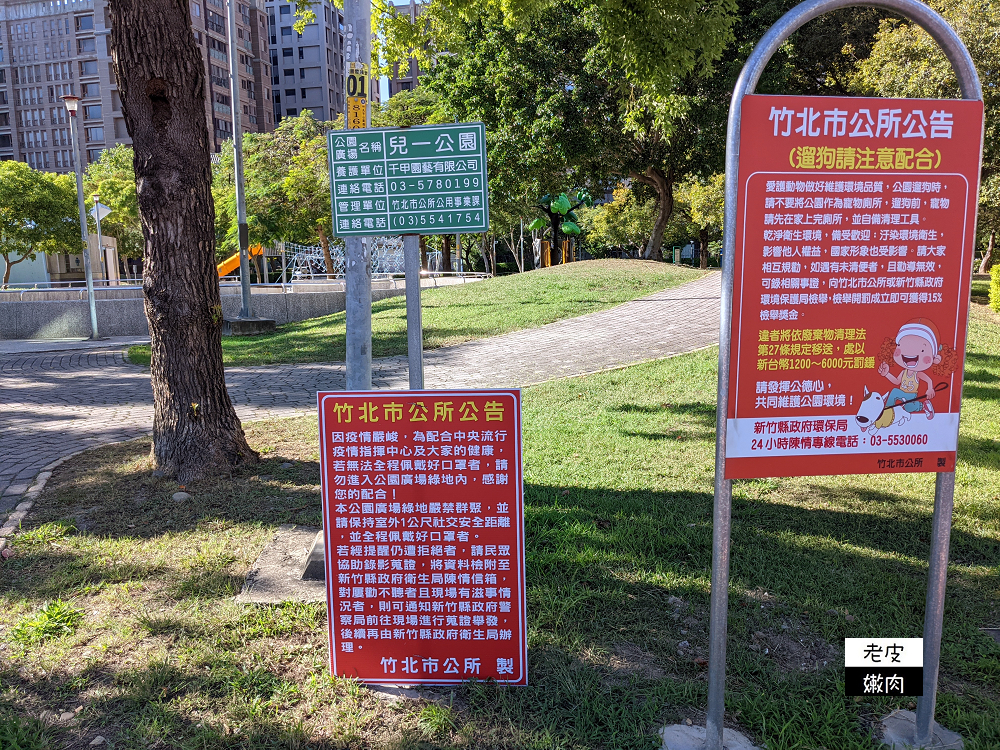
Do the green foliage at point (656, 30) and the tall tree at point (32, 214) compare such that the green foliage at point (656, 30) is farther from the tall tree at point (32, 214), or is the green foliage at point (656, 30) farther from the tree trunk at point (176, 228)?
the tall tree at point (32, 214)

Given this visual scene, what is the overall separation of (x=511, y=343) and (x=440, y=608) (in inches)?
370

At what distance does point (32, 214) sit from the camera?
33.9 metres

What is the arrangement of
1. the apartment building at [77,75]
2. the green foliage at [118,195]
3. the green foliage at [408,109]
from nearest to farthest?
the green foliage at [408,109] < the green foliage at [118,195] < the apartment building at [77,75]

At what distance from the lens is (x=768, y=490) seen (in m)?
5.25

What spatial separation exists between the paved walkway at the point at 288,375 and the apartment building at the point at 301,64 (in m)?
70.1

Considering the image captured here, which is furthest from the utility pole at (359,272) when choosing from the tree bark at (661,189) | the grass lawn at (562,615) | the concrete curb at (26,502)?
the tree bark at (661,189)

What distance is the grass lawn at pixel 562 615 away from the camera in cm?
281

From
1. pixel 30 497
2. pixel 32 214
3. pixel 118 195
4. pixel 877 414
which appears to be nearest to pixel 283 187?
pixel 32 214

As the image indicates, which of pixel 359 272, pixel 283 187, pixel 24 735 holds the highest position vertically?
pixel 283 187

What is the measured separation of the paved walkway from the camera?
764 cm

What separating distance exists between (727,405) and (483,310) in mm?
13236

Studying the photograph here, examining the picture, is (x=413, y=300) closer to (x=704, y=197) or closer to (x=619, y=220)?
(x=704, y=197)

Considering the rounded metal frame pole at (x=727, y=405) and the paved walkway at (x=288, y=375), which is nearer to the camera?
the rounded metal frame pole at (x=727, y=405)

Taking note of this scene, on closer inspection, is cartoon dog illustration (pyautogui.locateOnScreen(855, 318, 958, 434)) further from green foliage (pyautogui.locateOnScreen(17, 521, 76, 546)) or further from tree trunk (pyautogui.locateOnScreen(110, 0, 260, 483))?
green foliage (pyautogui.locateOnScreen(17, 521, 76, 546))
